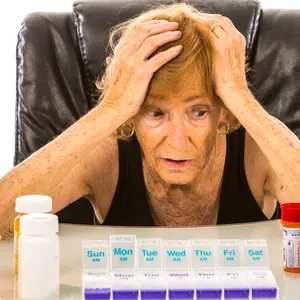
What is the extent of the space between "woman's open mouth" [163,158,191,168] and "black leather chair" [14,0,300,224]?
0.39 m

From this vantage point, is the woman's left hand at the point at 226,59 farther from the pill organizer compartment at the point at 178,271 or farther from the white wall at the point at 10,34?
the white wall at the point at 10,34

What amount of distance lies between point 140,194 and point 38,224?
981 millimetres

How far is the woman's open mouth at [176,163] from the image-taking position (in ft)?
8.00

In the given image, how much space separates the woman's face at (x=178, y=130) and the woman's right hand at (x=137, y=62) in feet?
0.13

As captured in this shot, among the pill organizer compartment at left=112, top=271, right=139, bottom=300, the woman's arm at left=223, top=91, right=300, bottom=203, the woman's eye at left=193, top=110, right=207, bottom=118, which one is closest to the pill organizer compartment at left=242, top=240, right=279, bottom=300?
the pill organizer compartment at left=112, top=271, right=139, bottom=300

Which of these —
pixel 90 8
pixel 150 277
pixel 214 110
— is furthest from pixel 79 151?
pixel 150 277

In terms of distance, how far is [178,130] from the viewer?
239 centimetres

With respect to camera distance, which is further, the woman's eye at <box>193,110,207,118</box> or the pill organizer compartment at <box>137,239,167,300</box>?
the woman's eye at <box>193,110,207,118</box>

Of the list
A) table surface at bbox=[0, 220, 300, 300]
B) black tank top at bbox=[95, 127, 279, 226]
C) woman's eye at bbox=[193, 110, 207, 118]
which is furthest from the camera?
black tank top at bbox=[95, 127, 279, 226]

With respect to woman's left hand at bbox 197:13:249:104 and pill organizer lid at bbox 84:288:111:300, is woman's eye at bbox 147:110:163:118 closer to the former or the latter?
woman's left hand at bbox 197:13:249:104

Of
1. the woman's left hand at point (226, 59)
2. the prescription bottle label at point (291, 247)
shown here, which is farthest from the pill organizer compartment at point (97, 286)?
the woman's left hand at point (226, 59)

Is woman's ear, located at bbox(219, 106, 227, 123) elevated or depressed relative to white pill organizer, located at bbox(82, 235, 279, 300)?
elevated

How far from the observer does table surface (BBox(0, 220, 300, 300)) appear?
1.79m

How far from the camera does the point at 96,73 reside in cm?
270
